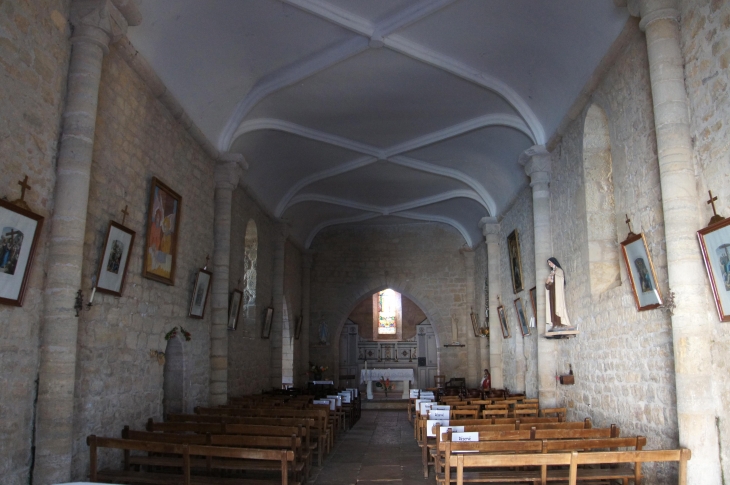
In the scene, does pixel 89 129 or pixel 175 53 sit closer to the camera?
pixel 89 129

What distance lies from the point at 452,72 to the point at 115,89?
5.37m

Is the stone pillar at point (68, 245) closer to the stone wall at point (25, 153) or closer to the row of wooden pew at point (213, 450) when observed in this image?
the stone wall at point (25, 153)

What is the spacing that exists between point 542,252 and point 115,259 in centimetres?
701

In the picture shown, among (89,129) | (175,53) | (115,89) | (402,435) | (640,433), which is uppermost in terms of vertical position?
(175,53)

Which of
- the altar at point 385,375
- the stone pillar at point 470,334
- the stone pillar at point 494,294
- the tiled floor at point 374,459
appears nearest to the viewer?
the tiled floor at point 374,459

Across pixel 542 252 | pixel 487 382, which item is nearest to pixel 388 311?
pixel 487 382

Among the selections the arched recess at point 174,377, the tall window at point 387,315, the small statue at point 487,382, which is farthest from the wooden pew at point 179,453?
the tall window at point 387,315

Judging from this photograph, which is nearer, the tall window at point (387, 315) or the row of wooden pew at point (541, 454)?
the row of wooden pew at point (541, 454)

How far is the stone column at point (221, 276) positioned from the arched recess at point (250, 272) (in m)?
3.05

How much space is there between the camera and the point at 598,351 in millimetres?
8391

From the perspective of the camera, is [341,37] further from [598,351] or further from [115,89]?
[598,351]

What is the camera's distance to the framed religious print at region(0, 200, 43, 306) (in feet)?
16.8

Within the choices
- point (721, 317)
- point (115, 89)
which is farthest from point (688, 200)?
point (115, 89)

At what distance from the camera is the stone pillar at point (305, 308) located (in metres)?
20.7
